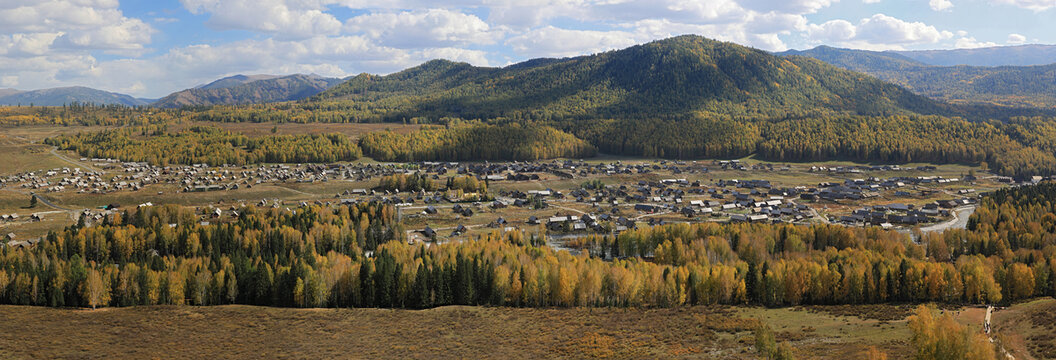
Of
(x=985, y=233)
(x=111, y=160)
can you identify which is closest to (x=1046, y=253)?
(x=985, y=233)

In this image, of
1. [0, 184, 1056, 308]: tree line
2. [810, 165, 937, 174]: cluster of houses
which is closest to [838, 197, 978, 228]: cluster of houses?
[0, 184, 1056, 308]: tree line

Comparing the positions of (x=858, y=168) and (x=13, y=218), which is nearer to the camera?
(x=13, y=218)

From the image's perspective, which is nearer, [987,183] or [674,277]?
[674,277]

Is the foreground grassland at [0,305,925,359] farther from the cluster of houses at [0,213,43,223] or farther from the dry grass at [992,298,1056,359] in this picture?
the cluster of houses at [0,213,43,223]

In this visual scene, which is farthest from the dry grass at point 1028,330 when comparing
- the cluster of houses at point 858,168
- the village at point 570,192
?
the cluster of houses at point 858,168

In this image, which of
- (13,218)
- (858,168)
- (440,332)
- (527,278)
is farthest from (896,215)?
(13,218)

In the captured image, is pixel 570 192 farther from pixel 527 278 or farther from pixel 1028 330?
pixel 1028 330

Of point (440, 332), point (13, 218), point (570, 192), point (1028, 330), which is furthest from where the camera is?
point (570, 192)

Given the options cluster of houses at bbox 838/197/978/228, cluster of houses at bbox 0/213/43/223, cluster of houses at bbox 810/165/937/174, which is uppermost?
cluster of houses at bbox 810/165/937/174

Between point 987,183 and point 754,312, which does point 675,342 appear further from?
point 987,183
